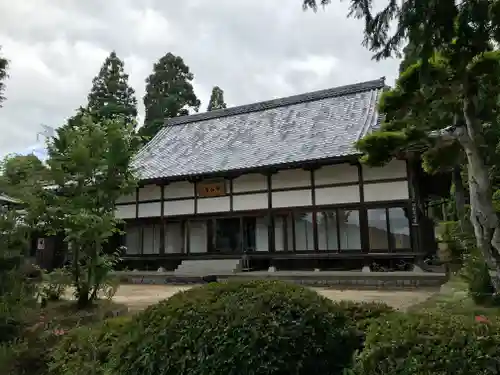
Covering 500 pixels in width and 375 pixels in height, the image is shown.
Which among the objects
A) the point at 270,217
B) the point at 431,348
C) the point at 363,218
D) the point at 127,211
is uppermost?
the point at 127,211

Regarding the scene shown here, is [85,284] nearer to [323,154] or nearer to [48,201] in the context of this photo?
[48,201]

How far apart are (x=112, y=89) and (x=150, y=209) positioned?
2085cm

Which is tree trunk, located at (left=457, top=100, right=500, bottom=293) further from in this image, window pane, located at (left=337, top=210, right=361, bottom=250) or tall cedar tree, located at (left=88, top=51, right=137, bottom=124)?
tall cedar tree, located at (left=88, top=51, right=137, bottom=124)

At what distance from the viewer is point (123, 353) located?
127 inches

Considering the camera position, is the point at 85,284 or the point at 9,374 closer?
the point at 9,374

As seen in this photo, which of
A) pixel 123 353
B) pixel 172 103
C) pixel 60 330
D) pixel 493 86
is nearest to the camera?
pixel 123 353

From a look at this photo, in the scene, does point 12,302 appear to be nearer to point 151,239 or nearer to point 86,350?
point 86,350

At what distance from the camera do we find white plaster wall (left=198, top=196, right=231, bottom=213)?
15.1 m

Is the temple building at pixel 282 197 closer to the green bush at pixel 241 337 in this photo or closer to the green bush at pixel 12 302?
the green bush at pixel 12 302

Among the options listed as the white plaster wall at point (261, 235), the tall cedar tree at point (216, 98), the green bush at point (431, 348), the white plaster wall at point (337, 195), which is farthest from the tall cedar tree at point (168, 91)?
the green bush at point (431, 348)

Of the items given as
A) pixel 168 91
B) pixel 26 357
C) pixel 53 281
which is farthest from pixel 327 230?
pixel 168 91

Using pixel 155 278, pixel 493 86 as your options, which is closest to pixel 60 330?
pixel 493 86

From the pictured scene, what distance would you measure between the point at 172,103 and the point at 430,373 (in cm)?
3144

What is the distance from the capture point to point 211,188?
15406 mm
